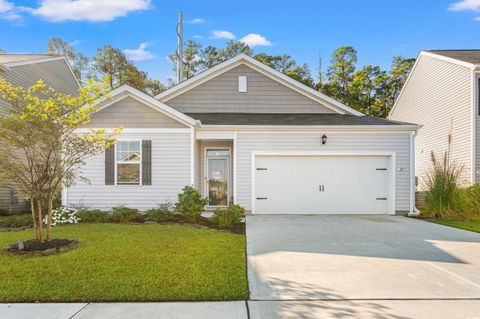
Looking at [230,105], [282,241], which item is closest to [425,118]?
[230,105]

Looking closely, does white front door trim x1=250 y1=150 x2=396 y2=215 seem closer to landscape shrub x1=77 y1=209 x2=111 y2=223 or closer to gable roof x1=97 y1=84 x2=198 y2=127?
gable roof x1=97 y1=84 x2=198 y2=127

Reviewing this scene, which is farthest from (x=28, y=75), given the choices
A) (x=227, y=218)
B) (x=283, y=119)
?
(x=227, y=218)

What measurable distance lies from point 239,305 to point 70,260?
119 inches

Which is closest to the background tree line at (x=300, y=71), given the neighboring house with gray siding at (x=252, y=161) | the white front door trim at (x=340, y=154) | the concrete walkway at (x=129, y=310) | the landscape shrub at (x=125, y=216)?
the neighboring house with gray siding at (x=252, y=161)

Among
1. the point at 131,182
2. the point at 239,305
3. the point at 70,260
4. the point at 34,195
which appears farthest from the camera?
the point at 131,182

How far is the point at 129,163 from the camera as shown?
1075cm

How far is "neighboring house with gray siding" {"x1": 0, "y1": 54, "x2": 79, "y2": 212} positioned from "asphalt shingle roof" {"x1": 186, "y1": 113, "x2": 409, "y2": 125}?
634 cm

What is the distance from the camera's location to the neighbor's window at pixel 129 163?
35.2 feet

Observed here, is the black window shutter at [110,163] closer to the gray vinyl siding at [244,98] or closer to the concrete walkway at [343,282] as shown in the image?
the gray vinyl siding at [244,98]

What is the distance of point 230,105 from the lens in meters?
13.6

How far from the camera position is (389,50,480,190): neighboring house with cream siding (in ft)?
42.4

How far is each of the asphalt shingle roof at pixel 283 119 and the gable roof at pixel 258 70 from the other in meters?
0.58

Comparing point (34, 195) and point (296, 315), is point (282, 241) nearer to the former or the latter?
point (296, 315)

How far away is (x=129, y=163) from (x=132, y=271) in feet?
21.4
